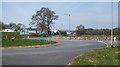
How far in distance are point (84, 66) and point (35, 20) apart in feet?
311

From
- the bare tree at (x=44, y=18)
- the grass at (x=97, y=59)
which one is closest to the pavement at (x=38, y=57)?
the grass at (x=97, y=59)

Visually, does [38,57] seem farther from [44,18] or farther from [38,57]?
[44,18]

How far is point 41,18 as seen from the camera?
10619cm

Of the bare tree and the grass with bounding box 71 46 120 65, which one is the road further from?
the bare tree

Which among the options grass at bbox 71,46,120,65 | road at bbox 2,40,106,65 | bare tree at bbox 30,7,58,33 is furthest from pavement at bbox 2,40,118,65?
bare tree at bbox 30,7,58,33

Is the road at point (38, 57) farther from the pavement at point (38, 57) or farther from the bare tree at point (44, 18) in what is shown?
the bare tree at point (44, 18)

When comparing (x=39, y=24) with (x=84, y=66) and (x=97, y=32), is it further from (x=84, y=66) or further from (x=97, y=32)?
(x=84, y=66)

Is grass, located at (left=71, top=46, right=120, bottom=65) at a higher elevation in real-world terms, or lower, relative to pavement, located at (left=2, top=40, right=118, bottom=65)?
higher

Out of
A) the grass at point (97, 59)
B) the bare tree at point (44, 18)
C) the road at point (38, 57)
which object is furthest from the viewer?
the bare tree at point (44, 18)

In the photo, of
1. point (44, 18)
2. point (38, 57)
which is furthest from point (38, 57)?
point (44, 18)

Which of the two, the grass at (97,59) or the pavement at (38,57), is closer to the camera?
the grass at (97,59)

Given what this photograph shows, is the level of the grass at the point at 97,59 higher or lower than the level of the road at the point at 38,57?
higher

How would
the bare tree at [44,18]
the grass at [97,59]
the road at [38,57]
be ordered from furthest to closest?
the bare tree at [44,18]
the road at [38,57]
the grass at [97,59]

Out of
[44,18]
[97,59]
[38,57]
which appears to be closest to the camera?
[97,59]
